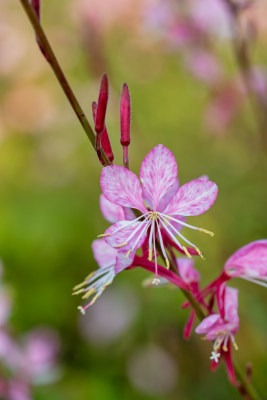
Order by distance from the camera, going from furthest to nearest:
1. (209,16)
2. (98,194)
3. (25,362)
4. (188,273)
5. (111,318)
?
(98,194) → (111,318) → (209,16) → (25,362) → (188,273)

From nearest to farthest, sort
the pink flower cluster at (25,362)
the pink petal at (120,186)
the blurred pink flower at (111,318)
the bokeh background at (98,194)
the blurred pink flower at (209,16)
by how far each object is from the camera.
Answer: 1. the pink petal at (120,186)
2. the pink flower cluster at (25,362)
3. the blurred pink flower at (209,16)
4. the bokeh background at (98,194)
5. the blurred pink flower at (111,318)

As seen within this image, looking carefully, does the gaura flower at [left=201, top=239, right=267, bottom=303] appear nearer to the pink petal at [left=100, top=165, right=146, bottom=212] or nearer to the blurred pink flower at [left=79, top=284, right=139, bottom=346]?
the pink petal at [left=100, top=165, right=146, bottom=212]

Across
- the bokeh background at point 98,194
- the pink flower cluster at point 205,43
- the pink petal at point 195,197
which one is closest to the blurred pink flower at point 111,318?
the bokeh background at point 98,194

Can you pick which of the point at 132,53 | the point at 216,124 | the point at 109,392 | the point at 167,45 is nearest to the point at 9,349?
the point at 109,392

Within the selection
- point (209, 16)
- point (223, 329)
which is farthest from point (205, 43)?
point (223, 329)

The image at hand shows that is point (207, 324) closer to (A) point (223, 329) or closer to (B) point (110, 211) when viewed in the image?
(A) point (223, 329)

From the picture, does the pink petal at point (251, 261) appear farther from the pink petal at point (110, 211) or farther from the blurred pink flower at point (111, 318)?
the blurred pink flower at point (111, 318)

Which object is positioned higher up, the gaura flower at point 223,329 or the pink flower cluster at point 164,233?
the pink flower cluster at point 164,233
